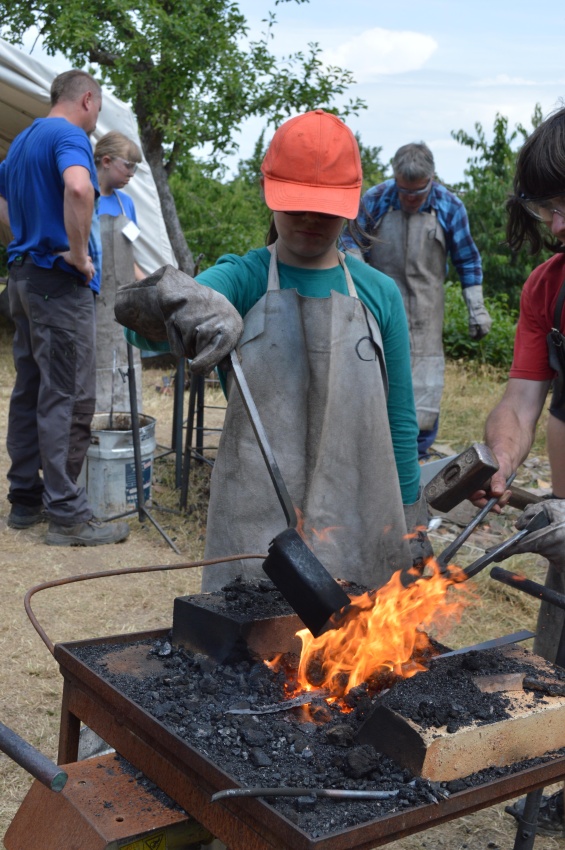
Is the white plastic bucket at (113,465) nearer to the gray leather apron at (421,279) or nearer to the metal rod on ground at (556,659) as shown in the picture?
the gray leather apron at (421,279)

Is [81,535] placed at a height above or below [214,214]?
below

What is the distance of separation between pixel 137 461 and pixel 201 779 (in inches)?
148

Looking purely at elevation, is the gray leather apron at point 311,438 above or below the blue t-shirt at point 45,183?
below

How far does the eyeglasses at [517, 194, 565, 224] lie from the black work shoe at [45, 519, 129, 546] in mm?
3346

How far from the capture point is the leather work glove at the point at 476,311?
6.31m

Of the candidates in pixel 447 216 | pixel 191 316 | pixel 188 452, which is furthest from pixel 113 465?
pixel 191 316

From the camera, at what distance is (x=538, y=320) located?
104 inches

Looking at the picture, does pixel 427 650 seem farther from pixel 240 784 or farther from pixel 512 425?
pixel 512 425

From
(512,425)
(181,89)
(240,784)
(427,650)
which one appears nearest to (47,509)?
(512,425)

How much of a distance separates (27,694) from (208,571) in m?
1.41

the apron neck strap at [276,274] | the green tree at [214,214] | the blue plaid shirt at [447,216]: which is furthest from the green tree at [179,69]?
the apron neck strap at [276,274]

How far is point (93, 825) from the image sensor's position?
153 centimetres

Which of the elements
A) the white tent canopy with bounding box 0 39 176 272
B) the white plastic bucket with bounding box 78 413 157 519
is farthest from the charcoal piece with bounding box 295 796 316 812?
the white tent canopy with bounding box 0 39 176 272

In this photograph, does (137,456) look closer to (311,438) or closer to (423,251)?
(423,251)
